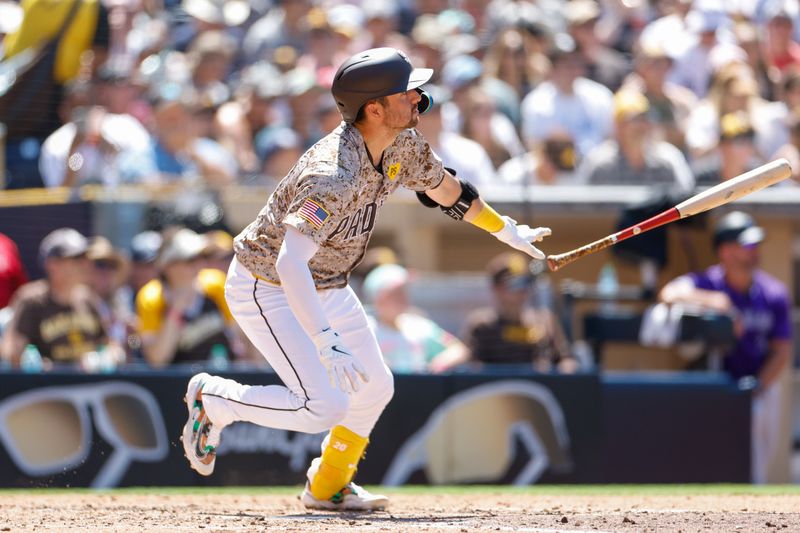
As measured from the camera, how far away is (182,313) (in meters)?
8.56

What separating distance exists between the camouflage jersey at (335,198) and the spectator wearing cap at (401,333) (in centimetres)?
294

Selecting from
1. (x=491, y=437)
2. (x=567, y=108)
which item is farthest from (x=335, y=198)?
(x=567, y=108)

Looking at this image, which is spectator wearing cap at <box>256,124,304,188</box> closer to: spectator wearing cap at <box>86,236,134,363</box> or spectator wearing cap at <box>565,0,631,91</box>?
spectator wearing cap at <box>86,236,134,363</box>

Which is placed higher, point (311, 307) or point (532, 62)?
point (532, 62)

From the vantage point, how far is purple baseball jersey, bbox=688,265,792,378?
9.43 metres

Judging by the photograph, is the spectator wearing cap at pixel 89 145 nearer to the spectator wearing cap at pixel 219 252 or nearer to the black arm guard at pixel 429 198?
the spectator wearing cap at pixel 219 252

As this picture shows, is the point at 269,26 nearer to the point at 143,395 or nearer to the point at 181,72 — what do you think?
the point at 181,72

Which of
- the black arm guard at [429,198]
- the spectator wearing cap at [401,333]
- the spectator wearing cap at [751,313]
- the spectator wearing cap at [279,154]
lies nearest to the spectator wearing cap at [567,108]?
the spectator wearing cap at [751,313]

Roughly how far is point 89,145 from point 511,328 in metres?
3.55

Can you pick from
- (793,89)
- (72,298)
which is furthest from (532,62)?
(72,298)

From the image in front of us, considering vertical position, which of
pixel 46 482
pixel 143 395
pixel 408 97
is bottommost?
pixel 46 482

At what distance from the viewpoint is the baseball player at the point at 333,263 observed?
16.8 feet

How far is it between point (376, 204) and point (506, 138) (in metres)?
5.11

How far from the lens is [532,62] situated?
11.4 meters
